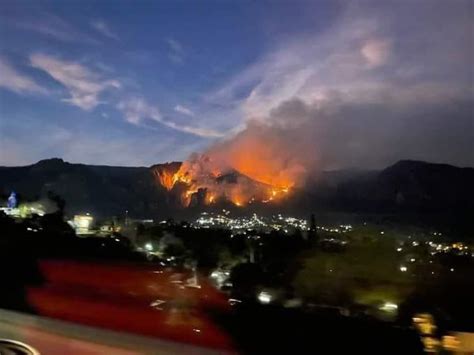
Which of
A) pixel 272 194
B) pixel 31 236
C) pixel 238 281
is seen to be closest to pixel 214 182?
pixel 272 194

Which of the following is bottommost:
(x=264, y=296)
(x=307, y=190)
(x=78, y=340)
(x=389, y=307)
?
(x=389, y=307)

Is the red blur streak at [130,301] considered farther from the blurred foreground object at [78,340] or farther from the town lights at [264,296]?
the town lights at [264,296]

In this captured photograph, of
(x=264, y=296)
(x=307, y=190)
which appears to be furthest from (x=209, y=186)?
(x=264, y=296)

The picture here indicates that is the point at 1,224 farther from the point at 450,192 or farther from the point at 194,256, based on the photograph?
the point at 450,192

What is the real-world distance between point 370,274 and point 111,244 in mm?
10031

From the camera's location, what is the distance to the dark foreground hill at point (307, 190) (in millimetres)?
18641

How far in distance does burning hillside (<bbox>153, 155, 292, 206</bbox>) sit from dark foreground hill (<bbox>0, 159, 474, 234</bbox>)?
54 centimetres

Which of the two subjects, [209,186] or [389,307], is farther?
[209,186]

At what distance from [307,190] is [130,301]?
64.1 ft

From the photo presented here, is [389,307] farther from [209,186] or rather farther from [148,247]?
[209,186]

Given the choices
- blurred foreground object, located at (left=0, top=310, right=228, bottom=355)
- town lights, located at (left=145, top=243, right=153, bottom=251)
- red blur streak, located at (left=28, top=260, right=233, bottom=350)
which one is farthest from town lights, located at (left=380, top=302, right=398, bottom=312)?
town lights, located at (left=145, top=243, right=153, bottom=251)

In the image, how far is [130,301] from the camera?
6.89 meters

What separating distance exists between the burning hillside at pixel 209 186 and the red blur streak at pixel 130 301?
19707mm

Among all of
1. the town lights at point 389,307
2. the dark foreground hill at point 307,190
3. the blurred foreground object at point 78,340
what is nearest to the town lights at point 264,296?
the town lights at point 389,307
